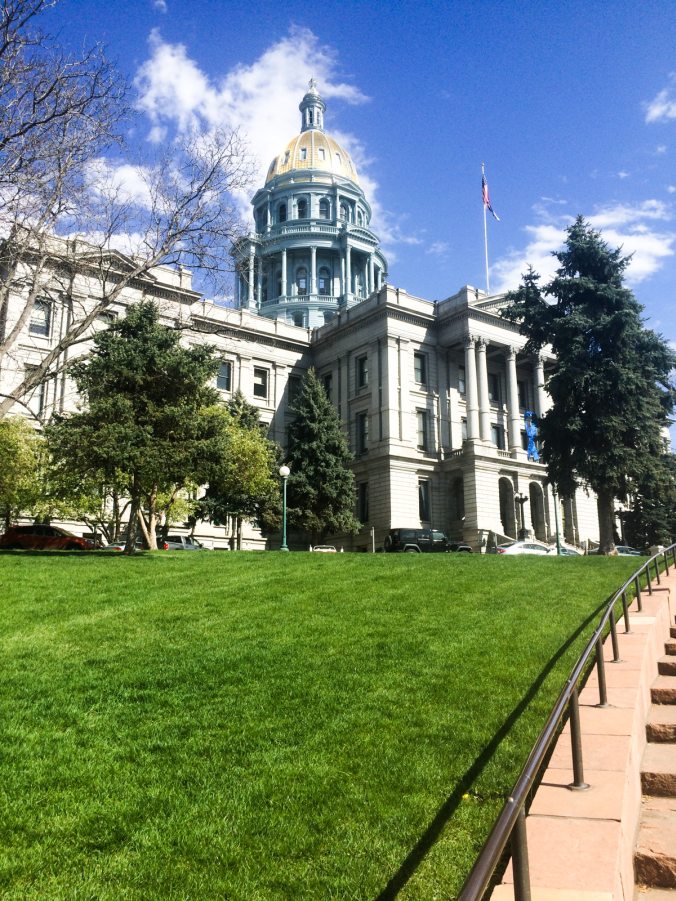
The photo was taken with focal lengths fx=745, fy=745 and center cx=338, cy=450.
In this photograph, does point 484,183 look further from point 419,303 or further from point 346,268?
point 346,268

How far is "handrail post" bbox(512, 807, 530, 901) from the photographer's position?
303cm

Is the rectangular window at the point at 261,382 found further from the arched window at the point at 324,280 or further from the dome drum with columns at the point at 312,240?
the arched window at the point at 324,280

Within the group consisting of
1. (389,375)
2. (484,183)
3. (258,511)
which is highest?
(484,183)

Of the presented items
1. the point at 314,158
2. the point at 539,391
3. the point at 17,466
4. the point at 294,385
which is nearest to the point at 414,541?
the point at 17,466

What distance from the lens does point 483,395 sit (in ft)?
184

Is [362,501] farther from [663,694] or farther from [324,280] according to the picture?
[663,694]

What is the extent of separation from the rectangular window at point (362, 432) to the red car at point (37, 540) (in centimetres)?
2668

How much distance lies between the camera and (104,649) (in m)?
10.2

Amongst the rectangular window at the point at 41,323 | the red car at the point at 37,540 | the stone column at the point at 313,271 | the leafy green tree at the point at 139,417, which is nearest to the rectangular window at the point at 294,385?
the stone column at the point at 313,271

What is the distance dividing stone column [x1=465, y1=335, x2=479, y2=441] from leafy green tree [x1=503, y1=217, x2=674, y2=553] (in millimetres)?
14131

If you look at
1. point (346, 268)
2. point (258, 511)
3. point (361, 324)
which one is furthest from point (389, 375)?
point (346, 268)

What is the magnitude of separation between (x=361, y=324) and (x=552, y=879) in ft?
186

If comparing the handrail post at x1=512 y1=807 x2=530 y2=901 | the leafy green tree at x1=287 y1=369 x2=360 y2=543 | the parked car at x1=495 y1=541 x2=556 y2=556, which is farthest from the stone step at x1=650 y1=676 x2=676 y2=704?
the leafy green tree at x1=287 y1=369 x2=360 y2=543

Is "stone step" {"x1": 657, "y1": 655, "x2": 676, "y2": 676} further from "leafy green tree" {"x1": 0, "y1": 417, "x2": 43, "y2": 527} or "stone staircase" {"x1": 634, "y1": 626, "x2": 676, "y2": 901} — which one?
"leafy green tree" {"x1": 0, "y1": 417, "x2": 43, "y2": 527}
